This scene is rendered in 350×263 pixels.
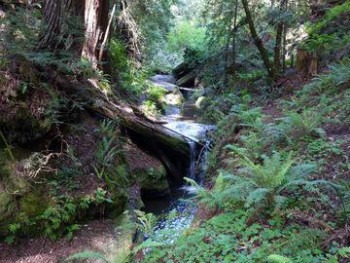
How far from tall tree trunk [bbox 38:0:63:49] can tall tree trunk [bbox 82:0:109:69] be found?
4.33ft

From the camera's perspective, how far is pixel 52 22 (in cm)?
747

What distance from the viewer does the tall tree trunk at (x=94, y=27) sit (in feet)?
29.9

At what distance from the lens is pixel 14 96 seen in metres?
5.85

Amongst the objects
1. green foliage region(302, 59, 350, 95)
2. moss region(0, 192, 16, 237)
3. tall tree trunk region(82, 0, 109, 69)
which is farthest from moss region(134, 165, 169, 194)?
green foliage region(302, 59, 350, 95)

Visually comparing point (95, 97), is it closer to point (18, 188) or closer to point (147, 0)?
point (18, 188)

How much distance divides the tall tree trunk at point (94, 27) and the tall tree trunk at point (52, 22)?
1321mm

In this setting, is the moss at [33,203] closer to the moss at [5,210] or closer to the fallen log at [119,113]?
the moss at [5,210]

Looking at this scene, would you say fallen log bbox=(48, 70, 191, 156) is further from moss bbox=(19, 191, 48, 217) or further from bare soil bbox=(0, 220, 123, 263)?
bare soil bbox=(0, 220, 123, 263)

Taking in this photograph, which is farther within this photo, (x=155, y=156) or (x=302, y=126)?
(x=155, y=156)

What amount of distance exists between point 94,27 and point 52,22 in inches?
78.5

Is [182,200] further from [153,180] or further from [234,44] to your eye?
[234,44]

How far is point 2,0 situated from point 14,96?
458cm

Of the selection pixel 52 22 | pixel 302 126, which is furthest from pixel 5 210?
pixel 302 126

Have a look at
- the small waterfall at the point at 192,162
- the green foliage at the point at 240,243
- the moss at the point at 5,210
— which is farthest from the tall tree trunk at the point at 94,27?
the green foliage at the point at 240,243
